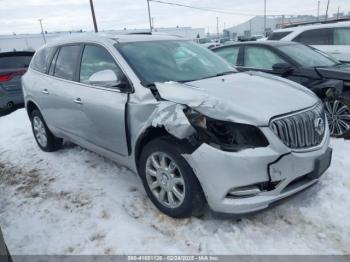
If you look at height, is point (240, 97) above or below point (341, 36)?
above

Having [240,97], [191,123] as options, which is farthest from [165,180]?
[240,97]

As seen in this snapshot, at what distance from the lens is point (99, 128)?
3.82 metres

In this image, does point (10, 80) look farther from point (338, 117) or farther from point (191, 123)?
point (338, 117)

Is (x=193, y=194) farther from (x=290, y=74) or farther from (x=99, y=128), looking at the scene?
(x=290, y=74)

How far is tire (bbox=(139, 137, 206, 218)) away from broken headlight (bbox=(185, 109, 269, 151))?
23 centimetres

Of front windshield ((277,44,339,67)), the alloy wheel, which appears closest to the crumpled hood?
the alloy wheel

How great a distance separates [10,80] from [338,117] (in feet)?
23.8

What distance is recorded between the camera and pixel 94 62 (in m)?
3.96

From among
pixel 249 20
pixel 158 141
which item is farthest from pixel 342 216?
pixel 249 20

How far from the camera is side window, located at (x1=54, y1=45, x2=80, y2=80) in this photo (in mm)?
4258

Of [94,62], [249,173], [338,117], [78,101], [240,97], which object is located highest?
[94,62]

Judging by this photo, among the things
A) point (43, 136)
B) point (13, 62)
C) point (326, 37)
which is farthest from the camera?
point (326, 37)

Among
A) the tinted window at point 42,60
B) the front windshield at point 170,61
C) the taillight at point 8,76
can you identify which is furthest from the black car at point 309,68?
the taillight at point 8,76

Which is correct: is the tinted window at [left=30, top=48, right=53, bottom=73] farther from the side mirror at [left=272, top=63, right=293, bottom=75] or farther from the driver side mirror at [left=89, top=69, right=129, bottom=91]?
the side mirror at [left=272, top=63, right=293, bottom=75]
